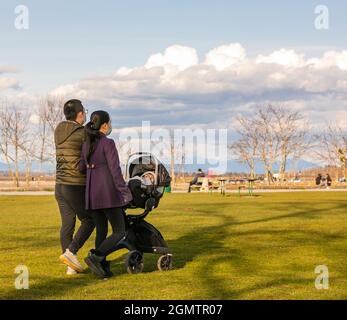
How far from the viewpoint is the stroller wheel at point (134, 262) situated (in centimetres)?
855

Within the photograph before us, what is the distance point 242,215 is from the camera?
20.0m

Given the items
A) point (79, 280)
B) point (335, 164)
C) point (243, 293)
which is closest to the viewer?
point (243, 293)

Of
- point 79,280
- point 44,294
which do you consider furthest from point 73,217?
point 44,294

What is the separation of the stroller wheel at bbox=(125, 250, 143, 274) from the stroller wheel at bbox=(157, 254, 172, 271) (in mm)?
304

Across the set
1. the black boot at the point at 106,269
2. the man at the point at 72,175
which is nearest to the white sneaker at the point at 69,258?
the man at the point at 72,175

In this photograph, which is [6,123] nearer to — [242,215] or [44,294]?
[242,215]

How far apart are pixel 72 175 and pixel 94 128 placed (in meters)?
0.68

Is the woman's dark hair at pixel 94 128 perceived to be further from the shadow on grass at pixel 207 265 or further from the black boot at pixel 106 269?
the shadow on grass at pixel 207 265

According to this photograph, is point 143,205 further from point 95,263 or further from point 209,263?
point 209,263

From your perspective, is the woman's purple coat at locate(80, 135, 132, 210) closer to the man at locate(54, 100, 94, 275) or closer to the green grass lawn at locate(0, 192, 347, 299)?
the man at locate(54, 100, 94, 275)

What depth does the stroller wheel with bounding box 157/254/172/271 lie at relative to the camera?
889cm

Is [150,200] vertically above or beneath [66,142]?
beneath

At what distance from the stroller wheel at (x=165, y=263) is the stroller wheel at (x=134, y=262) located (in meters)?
0.30

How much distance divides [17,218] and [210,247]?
9156 mm
